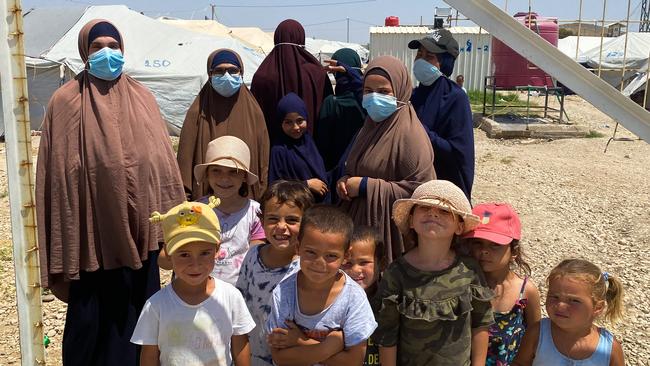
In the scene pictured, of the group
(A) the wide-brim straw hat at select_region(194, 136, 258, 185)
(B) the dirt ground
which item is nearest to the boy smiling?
(A) the wide-brim straw hat at select_region(194, 136, 258, 185)

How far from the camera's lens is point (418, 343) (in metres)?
2.09

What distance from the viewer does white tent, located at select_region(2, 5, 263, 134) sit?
12258 millimetres

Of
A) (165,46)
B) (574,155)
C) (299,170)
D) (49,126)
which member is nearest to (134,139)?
(49,126)

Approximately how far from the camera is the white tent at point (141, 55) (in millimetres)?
12258

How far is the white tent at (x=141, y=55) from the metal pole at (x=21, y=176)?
1058 cm

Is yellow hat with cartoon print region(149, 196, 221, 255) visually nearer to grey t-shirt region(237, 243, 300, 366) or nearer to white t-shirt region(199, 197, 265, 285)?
grey t-shirt region(237, 243, 300, 366)

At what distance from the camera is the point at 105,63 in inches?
99.3

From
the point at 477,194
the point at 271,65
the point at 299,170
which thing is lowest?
the point at 477,194

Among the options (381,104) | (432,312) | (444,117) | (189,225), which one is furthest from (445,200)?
(444,117)

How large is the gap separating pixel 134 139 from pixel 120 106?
6.2 inches

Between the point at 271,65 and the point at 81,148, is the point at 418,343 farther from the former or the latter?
the point at 271,65

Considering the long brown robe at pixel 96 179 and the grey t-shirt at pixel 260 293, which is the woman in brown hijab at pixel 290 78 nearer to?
the long brown robe at pixel 96 179

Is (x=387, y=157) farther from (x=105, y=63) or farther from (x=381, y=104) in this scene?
(x=105, y=63)

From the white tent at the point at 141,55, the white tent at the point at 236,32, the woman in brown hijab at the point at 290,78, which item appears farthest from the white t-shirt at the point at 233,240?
the white tent at the point at 141,55
